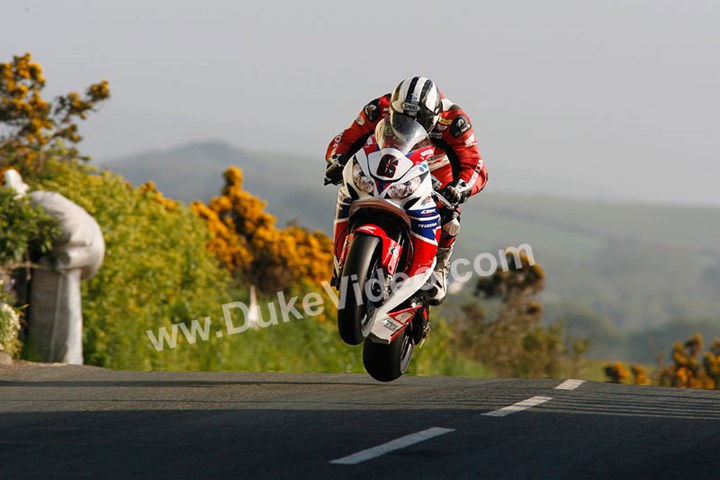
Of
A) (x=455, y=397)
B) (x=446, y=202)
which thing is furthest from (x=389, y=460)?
(x=446, y=202)

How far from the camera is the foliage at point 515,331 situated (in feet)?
86.0

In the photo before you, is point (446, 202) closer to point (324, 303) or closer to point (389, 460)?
point (389, 460)

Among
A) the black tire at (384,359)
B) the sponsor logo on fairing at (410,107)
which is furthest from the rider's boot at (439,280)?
the sponsor logo on fairing at (410,107)

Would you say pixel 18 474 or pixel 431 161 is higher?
pixel 431 161

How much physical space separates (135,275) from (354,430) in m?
10.9

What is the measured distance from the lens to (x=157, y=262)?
1756 cm

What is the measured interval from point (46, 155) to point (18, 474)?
14.4 meters

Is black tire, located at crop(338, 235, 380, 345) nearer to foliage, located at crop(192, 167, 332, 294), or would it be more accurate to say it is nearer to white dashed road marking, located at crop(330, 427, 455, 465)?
white dashed road marking, located at crop(330, 427, 455, 465)

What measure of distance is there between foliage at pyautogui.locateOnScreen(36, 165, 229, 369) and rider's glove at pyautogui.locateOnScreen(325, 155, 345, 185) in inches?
280

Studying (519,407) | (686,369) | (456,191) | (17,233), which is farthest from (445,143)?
(686,369)

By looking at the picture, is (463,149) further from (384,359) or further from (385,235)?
(384,359)

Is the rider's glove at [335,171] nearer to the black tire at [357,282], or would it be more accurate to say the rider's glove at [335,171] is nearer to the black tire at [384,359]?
the black tire at [357,282]

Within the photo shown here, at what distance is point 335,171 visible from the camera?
977 centimetres

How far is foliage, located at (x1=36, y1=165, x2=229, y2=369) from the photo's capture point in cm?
1631
